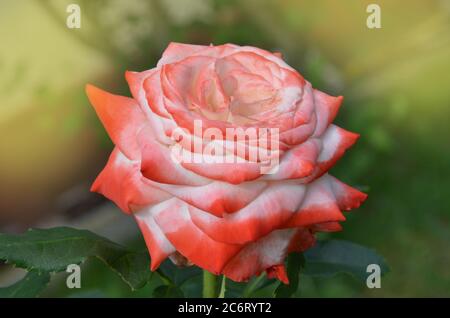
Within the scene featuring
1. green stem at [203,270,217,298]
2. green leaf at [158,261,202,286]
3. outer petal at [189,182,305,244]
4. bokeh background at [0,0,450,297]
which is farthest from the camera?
bokeh background at [0,0,450,297]

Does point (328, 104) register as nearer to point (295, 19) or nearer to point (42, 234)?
point (42, 234)

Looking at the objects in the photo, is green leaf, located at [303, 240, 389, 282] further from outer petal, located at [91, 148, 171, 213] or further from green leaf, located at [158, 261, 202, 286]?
outer petal, located at [91, 148, 171, 213]

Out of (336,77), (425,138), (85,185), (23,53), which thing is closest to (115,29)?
(23,53)

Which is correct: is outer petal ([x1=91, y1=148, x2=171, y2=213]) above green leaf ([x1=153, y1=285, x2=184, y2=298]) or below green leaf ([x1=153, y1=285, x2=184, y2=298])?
above

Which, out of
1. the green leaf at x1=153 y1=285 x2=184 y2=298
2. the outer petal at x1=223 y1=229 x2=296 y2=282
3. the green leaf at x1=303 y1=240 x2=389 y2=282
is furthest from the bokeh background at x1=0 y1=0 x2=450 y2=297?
the outer petal at x1=223 y1=229 x2=296 y2=282

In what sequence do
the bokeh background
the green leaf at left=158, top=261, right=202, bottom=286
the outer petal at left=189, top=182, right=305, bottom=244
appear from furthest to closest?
the bokeh background
the green leaf at left=158, top=261, right=202, bottom=286
the outer petal at left=189, top=182, right=305, bottom=244

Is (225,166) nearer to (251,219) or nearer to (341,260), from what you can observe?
(251,219)

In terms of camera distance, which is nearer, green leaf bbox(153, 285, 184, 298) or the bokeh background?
green leaf bbox(153, 285, 184, 298)
